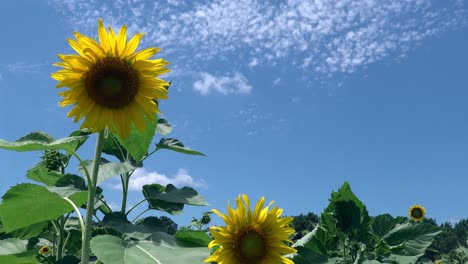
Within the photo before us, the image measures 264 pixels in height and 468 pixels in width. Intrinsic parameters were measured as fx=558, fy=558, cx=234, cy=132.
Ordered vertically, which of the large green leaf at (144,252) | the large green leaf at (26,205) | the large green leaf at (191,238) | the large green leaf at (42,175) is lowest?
the large green leaf at (144,252)

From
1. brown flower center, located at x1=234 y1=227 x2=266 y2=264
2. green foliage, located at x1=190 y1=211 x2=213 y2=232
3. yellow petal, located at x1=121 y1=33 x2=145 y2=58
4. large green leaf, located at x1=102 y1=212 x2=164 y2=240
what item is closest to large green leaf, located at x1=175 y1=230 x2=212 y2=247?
large green leaf, located at x1=102 y1=212 x2=164 y2=240

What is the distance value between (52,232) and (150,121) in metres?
1.67

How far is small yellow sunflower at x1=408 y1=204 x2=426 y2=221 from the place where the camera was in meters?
8.70

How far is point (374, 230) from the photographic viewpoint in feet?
8.33

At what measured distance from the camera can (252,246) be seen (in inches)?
109

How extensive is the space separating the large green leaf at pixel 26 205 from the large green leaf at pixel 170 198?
1.77 feet

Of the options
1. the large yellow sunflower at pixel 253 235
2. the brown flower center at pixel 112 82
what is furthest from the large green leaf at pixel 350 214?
the brown flower center at pixel 112 82

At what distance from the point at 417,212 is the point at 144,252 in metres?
7.59

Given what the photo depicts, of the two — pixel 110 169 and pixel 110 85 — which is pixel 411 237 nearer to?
pixel 110 169

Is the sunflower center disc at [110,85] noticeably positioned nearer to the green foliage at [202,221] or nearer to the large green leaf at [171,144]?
the large green leaf at [171,144]

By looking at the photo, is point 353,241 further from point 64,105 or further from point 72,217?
point 72,217

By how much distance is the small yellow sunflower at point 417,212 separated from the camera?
8.70 meters

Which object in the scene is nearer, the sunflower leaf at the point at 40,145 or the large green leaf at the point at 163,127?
the sunflower leaf at the point at 40,145

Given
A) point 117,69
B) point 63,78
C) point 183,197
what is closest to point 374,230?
point 183,197
